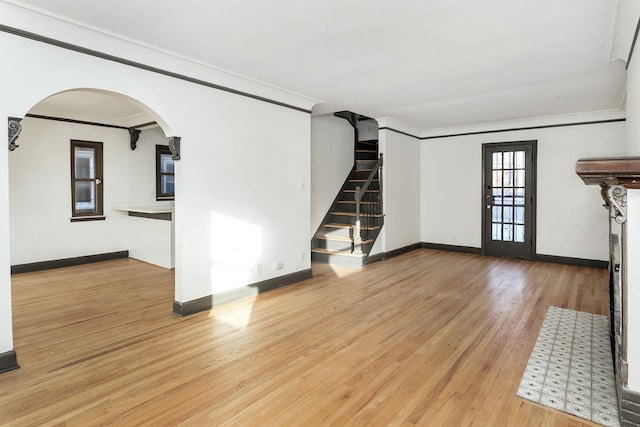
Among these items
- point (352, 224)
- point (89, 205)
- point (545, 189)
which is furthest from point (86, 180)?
point (545, 189)

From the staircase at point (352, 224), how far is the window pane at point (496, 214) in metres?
2.27

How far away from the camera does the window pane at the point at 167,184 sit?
761 cm

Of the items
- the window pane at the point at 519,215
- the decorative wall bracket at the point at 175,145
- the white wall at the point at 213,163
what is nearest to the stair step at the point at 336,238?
the white wall at the point at 213,163

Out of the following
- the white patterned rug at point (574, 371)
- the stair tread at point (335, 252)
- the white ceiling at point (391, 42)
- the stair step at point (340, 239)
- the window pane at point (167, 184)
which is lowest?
the white patterned rug at point (574, 371)

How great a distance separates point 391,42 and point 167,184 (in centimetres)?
587

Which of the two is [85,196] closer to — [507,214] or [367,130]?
[367,130]

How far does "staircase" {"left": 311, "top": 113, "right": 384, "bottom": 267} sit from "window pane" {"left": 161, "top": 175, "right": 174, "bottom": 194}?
3245 mm

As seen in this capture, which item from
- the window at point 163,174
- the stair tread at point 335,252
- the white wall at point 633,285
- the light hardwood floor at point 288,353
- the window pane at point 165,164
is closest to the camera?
the white wall at point 633,285

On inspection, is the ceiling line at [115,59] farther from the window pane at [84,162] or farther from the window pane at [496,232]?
the window pane at [496,232]

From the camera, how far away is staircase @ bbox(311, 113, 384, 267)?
6352 mm

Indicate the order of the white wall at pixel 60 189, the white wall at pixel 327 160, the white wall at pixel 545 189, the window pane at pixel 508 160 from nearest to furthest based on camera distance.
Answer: the white wall at pixel 60 189 < the white wall at pixel 545 189 < the white wall at pixel 327 160 < the window pane at pixel 508 160

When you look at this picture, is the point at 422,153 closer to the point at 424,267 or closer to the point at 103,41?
the point at 424,267

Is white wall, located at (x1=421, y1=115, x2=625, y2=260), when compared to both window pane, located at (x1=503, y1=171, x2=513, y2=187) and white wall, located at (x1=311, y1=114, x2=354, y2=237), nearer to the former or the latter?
window pane, located at (x1=503, y1=171, x2=513, y2=187)

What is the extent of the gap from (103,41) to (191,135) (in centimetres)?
109
